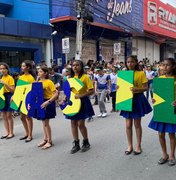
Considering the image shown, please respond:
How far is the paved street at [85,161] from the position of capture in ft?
15.2

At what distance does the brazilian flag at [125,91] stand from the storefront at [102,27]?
42.2 feet

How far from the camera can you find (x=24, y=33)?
17.2m

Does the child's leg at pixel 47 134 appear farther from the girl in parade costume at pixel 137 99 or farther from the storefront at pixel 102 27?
the storefront at pixel 102 27

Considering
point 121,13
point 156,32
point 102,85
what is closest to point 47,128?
point 102,85

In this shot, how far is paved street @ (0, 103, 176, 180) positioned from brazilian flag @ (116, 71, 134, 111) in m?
0.84

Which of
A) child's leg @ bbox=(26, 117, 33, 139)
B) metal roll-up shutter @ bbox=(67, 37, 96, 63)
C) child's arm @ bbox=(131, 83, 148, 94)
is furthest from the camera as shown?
metal roll-up shutter @ bbox=(67, 37, 96, 63)

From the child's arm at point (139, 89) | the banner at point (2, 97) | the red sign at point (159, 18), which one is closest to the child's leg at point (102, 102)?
the banner at point (2, 97)

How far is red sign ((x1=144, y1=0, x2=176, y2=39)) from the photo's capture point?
28047 millimetres

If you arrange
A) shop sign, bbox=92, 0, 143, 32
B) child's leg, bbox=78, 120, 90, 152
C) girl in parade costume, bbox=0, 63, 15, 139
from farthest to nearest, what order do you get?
shop sign, bbox=92, 0, 143, 32 < girl in parade costume, bbox=0, 63, 15, 139 < child's leg, bbox=78, 120, 90, 152

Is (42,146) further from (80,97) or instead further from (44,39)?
(44,39)

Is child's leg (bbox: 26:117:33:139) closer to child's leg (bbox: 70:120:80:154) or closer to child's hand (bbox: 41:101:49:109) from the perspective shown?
child's hand (bbox: 41:101:49:109)

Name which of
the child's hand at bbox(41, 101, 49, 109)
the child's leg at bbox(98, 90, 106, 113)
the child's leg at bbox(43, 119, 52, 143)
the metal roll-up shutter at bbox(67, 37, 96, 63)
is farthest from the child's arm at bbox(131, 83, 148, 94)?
the metal roll-up shutter at bbox(67, 37, 96, 63)

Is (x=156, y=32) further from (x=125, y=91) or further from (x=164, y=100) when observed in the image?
(x=164, y=100)

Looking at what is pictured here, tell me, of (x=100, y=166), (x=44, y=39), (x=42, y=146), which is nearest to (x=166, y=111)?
(x=100, y=166)
